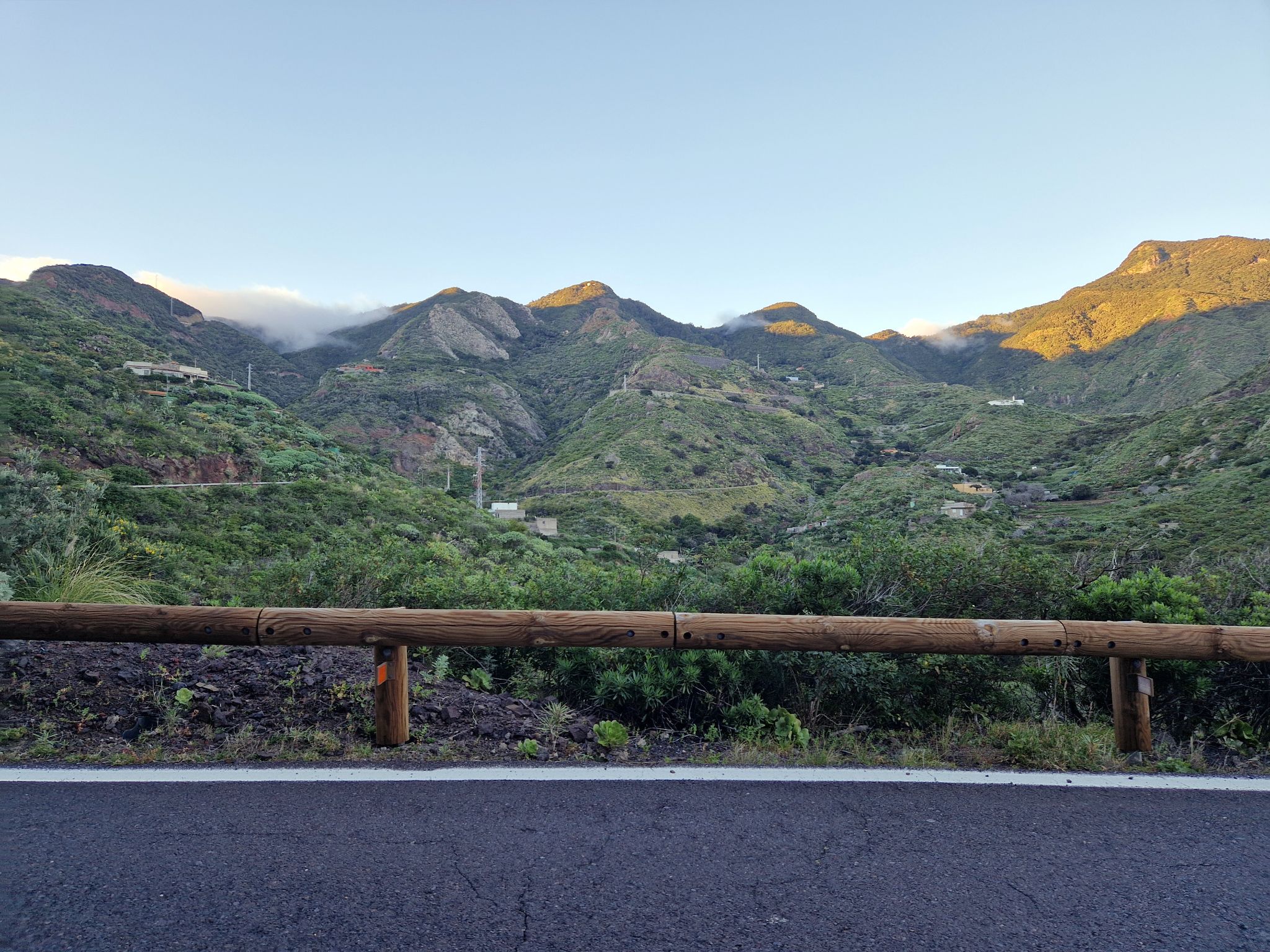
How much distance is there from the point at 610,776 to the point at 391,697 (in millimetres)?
1203

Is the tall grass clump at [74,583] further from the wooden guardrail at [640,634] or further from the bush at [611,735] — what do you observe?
the bush at [611,735]

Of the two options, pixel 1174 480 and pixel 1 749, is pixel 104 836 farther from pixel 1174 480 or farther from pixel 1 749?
pixel 1174 480

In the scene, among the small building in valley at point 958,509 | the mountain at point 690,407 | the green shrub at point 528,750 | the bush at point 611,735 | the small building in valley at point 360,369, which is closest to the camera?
the green shrub at point 528,750

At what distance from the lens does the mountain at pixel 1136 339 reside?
101 meters

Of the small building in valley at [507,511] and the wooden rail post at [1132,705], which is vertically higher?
the small building in valley at [507,511]

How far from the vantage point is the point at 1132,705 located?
11.8 ft

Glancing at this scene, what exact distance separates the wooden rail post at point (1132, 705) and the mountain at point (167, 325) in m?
80.4

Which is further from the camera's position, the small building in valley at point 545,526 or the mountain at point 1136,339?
the mountain at point 1136,339

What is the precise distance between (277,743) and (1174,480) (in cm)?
5512

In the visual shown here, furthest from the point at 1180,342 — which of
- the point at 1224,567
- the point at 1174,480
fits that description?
the point at 1224,567

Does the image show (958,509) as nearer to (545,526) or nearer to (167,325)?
(545,526)

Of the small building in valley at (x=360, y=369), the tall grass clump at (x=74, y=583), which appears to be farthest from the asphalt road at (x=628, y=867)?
the small building in valley at (x=360, y=369)

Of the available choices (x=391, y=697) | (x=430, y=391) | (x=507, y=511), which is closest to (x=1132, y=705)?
(x=391, y=697)

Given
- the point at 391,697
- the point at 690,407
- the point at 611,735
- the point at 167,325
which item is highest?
the point at 167,325
